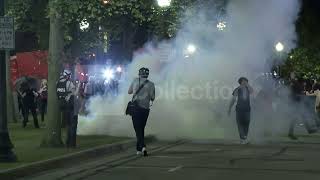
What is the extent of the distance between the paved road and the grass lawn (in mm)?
673

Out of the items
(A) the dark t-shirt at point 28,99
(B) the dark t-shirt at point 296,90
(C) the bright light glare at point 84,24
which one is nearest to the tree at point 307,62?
(B) the dark t-shirt at point 296,90

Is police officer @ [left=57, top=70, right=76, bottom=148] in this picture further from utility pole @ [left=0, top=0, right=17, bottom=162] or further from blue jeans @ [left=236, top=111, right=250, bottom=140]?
blue jeans @ [left=236, top=111, right=250, bottom=140]

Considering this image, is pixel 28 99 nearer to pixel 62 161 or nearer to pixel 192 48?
pixel 192 48

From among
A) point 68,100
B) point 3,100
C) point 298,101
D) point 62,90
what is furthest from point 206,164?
point 298,101

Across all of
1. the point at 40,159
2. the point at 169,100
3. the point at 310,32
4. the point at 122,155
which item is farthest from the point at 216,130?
the point at 310,32

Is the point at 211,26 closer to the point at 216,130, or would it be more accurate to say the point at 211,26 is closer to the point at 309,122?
the point at 216,130

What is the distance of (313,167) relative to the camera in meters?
11.7

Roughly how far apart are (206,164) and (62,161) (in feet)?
8.78

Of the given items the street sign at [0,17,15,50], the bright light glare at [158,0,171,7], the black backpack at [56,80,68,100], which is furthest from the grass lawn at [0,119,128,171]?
the bright light glare at [158,0,171,7]

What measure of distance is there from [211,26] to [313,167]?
22.8 feet

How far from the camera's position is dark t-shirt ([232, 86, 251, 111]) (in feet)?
53.5

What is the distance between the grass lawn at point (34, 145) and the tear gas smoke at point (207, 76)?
1.47 meters

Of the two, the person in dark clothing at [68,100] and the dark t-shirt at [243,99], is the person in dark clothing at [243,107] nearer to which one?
the dark t-shirt at [243,99]

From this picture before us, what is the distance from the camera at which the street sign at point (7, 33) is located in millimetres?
11125
